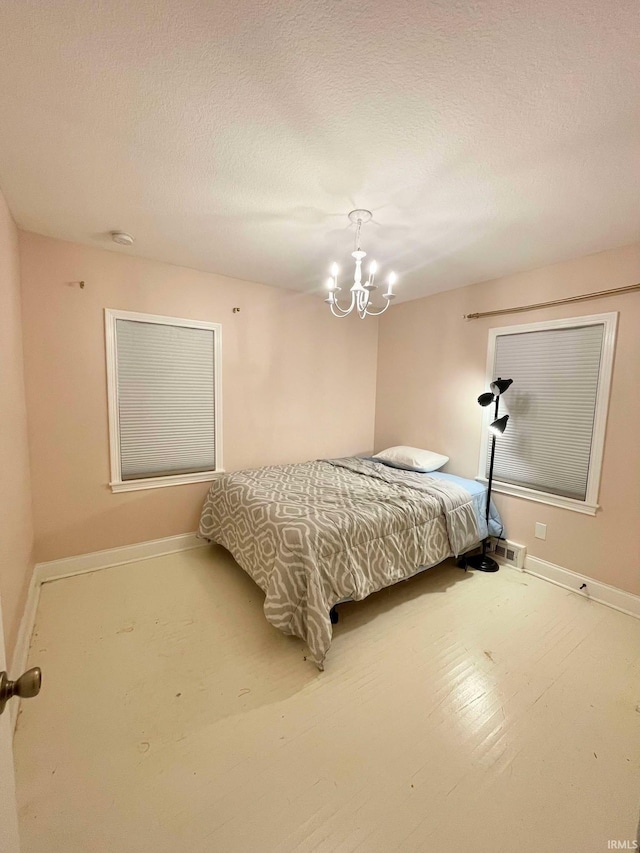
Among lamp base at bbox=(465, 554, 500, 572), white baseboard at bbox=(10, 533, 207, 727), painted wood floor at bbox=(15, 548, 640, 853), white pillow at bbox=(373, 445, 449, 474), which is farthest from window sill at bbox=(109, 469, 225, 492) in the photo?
lamp base at bbox=(465, 554, 500, 572)

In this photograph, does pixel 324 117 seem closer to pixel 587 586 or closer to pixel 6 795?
pixel 6 795

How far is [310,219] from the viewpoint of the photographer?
6.80 ft

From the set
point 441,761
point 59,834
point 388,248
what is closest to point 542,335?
point 388,248

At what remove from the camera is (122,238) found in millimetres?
2346

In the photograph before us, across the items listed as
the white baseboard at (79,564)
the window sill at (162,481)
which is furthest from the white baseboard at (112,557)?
the window sill at (162,481)

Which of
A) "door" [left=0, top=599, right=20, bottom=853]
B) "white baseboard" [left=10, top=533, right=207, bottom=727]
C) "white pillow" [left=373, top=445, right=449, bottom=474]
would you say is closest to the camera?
"door" [left=0, top=599, right=20, bottom=853]

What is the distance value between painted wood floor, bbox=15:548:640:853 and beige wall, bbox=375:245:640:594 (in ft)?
1.64

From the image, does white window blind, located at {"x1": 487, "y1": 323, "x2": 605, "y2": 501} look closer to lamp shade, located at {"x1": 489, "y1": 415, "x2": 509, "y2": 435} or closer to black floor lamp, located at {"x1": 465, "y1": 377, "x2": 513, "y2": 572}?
black floor lamp, located at {"x1": 465, "y1": 377, "x2": 513, "y2": 572}

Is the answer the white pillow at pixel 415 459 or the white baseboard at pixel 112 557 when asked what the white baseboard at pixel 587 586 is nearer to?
the white pillow at pixel 415 459

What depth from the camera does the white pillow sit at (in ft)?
10.8

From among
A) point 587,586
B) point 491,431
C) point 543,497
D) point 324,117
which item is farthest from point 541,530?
point 324,117

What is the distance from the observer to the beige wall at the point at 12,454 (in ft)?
5.44

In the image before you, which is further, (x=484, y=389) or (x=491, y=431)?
(x=484, y=389)

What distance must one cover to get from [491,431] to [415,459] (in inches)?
29.6
